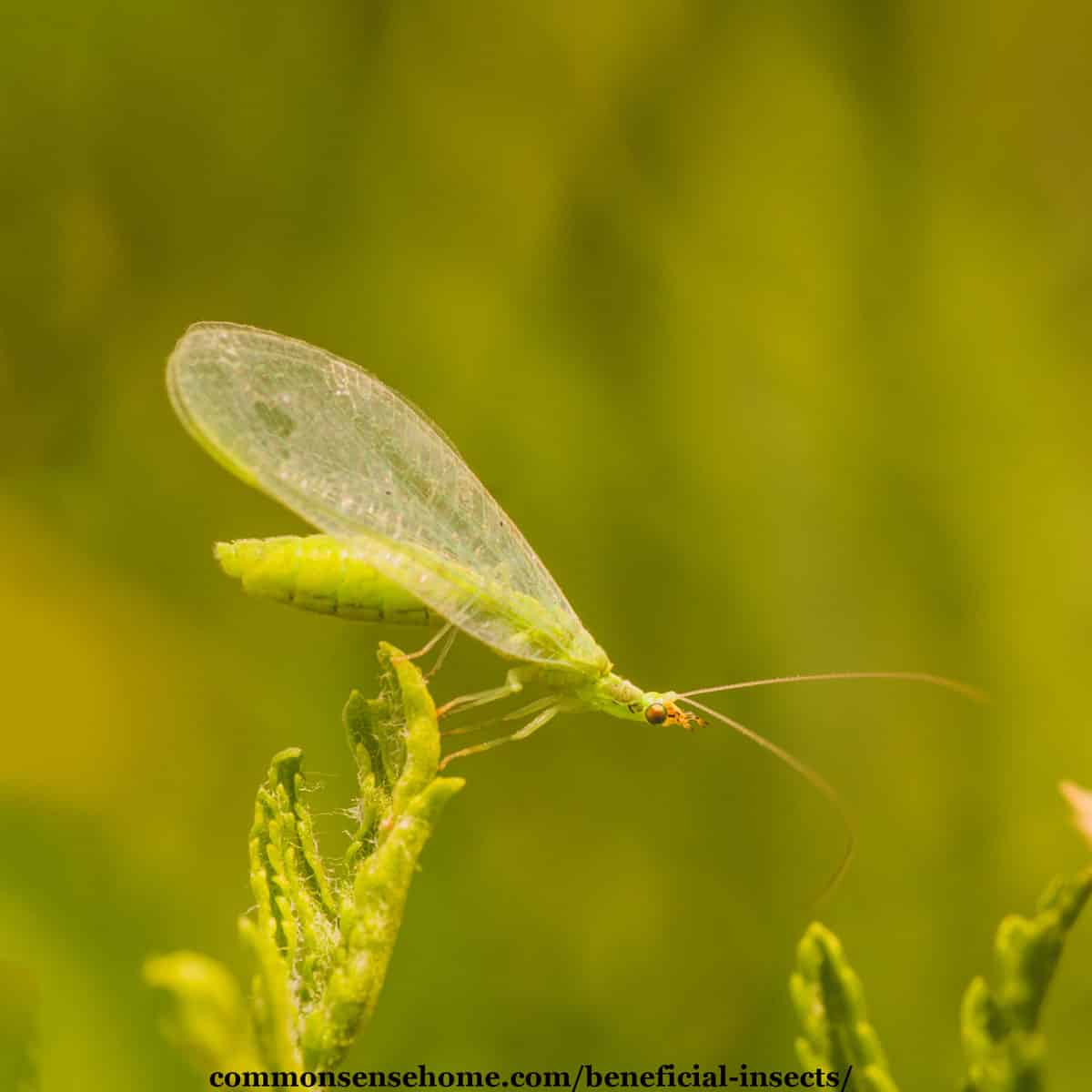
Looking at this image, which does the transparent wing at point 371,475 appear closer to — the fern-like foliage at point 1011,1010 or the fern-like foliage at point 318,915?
the fern-like foliage at point 318,915

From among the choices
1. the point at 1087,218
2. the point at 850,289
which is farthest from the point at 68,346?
the point at 1087,218

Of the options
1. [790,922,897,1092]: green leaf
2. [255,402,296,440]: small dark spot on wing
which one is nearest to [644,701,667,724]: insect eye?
[255,402,296,440]: small dark spot on wing

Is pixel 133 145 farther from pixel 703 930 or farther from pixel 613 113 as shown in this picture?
pixel 703 930

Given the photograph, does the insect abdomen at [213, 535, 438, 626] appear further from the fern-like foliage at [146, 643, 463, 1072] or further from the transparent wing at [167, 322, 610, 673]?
the fern-like foliage at [146, 643, 463, 1072]

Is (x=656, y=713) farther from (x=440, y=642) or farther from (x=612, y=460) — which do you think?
(x=612, y=460)

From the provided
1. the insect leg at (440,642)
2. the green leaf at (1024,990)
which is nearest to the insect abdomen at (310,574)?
the insect leg at (440,642)

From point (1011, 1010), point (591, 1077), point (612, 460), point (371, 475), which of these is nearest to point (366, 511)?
point (371, 475)
